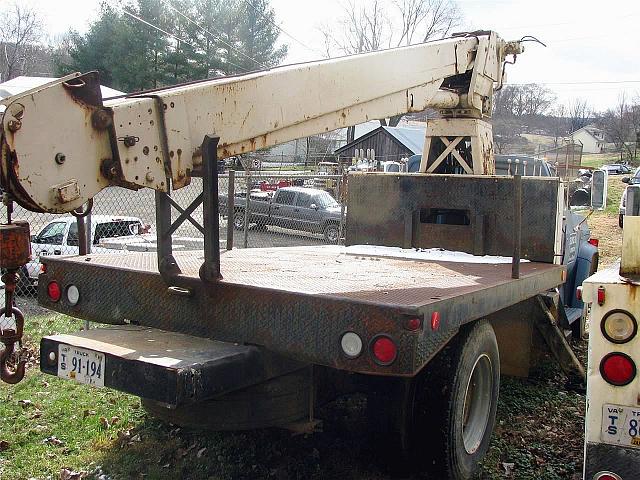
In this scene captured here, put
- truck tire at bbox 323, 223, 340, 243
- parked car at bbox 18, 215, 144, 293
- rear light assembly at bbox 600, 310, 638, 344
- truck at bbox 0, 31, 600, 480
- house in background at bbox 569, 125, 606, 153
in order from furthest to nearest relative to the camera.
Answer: house in background at bbox 569, 125, 606, 153 → truck tire at bbox 323, 223, 340, 243 → parked car at bbox 18, 215, 144, 293 → rear light assembly at bbox 600, 310, 638, 344 → truck at bbox 0, 31, 600, 480

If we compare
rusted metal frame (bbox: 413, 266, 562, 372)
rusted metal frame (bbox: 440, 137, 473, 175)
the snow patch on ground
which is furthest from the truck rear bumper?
rusted metal frame (bbox: 440, 137, 473, 175)

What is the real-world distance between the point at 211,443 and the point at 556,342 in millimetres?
2825

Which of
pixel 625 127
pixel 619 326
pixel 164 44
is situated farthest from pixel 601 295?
pixel 625 127

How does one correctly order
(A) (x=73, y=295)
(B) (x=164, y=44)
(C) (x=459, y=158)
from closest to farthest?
(A) (x=73, y=295) → (C) (x=459, y=158) → (B) (x=164, y=44)

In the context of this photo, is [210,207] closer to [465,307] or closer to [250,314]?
[250,314]

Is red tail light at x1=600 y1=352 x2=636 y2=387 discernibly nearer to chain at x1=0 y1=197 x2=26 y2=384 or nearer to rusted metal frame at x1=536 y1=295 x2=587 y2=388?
rusted metal frame at x1=536 y1=295 x2=587 y2=388

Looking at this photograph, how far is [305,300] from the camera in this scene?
3453 mm

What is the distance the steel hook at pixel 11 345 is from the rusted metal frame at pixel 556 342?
12.6 feet

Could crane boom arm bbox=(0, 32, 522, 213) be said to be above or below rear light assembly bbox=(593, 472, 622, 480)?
above

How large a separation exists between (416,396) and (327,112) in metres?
1.78

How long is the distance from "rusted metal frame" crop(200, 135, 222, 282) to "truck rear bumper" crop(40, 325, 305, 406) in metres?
0.40

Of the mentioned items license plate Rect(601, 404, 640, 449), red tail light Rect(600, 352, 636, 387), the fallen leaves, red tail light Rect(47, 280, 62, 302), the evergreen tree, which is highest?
the evergreen tree

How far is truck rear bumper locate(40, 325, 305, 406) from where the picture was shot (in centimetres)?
317

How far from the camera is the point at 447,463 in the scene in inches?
154
